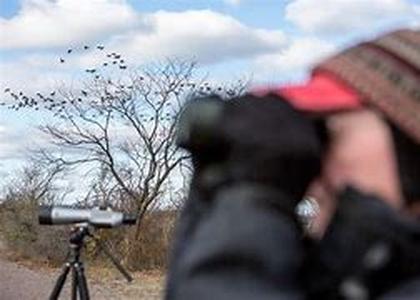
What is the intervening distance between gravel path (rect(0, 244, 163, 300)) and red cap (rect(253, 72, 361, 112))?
32.2ft

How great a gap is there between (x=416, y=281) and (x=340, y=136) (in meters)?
0.11

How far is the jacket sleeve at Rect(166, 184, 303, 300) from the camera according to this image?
28.2 inches

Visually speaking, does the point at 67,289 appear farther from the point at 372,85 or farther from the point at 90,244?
the point at 372,85

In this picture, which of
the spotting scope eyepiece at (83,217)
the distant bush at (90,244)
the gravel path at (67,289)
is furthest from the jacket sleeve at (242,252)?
the distant bush at (90,244)

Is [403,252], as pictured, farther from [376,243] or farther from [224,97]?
[224,97]

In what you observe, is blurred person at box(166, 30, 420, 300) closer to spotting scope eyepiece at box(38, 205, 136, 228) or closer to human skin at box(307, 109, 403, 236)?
human skin at box(307, 109, 403, 236)

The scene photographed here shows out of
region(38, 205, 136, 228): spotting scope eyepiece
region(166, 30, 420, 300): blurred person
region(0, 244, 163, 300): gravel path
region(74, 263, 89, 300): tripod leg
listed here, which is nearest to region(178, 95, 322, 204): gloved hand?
region(166, 30, 420, 300): blurred person

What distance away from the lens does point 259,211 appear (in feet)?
2.43

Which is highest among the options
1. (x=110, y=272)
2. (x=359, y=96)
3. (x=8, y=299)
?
(x=359, y=96)

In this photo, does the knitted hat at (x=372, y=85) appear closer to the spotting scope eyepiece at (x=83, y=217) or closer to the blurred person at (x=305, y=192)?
the blurred person at (x=305, y=192)

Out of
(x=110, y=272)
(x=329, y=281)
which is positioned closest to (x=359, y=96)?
(x=329, y=281)

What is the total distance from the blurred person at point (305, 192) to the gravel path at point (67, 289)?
9.83 meters

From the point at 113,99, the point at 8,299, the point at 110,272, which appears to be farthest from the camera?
the point at 113,99

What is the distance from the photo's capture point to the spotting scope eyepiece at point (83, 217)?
477 centimetres
